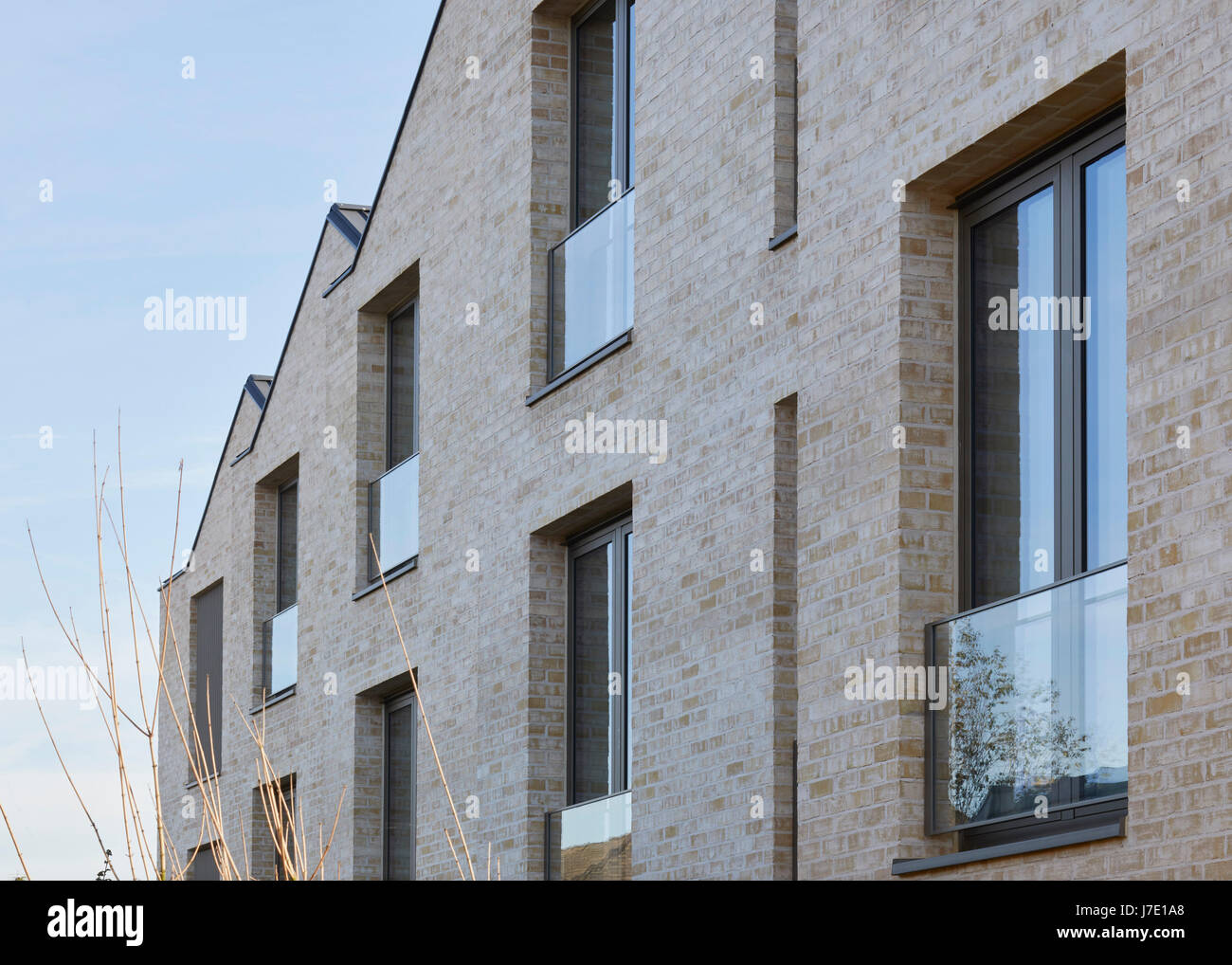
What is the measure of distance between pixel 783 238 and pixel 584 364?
251 cm

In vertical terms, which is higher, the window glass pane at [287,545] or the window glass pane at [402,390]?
the window glass pane at [402,390]

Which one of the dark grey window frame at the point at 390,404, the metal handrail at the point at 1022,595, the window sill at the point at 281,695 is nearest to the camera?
the metal handrail at the point at 1022,595

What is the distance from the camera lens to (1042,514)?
8297 millimetres

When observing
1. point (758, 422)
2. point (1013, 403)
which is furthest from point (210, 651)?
point (1013, 403)

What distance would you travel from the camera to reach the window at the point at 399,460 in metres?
15.9

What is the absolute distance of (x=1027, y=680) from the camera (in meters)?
8.02

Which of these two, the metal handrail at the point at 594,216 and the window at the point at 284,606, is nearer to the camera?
the metal handrail at the point at 594,216

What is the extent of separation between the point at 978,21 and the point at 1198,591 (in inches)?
118

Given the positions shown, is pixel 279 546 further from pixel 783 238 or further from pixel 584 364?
pixel 783 238

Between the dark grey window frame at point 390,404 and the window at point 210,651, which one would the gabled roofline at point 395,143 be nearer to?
the dark grey window frame at point 390,404

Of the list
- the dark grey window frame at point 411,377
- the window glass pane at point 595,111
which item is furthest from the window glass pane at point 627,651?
the dark grey window frame at point 411,377

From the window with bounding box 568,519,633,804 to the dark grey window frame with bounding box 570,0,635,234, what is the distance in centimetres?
232

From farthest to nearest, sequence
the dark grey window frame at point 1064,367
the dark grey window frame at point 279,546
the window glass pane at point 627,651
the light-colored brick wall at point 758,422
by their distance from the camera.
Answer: the dark grey window frame at point 279,546, the window glass pane at point 627,651, the dark grey window frame at point 1064,367, the light-colored brick wall at point 758,422
